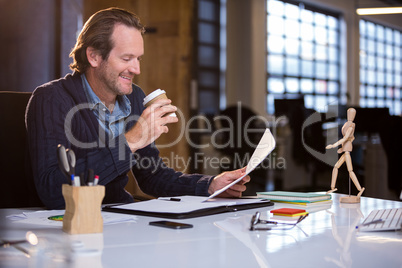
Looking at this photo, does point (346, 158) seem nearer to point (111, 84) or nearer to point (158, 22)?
point (111, 84)

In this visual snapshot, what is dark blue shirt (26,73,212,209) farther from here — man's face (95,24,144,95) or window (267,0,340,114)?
window (267,0,340,114)

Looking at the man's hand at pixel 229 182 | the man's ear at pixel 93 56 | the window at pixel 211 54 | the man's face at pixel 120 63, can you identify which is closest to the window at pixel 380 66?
the window at pixel 211 54

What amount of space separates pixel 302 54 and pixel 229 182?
7.08 m

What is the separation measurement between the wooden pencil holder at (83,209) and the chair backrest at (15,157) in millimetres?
707

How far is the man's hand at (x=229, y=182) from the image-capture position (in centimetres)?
126

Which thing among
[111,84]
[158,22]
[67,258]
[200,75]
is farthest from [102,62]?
[200,75]

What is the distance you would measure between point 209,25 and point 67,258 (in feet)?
20.9

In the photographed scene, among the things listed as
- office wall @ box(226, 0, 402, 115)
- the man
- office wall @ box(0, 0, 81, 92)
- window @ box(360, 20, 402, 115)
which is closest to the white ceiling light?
office wall @ box(226, 0, 402, 115)

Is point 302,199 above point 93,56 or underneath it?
underneath

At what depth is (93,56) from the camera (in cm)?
165

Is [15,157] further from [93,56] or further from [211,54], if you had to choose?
[211,54]

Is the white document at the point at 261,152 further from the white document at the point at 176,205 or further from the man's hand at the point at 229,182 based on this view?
the man's hand at the point at 229,182

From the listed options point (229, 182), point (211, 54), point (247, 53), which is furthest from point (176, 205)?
point (247, 53)

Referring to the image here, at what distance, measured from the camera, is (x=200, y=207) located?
102 cm
